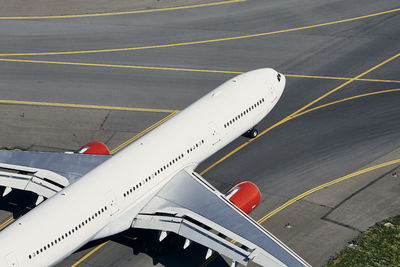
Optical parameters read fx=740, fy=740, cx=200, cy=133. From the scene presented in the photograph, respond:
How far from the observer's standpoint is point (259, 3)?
83.8m

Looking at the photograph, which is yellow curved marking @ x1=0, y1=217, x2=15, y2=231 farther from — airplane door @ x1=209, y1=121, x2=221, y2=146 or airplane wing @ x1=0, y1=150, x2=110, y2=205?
airplane door @ x1=209, y1=121, x2=221, y2=146

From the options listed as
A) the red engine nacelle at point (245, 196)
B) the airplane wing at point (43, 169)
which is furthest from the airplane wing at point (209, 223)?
Result: the airplane wing at point (43, 169)

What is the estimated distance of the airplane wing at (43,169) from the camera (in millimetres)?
50500

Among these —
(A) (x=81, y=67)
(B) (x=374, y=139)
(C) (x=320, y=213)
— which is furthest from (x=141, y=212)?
(A) (x=81, y=67)

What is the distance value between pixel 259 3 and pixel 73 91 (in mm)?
26083

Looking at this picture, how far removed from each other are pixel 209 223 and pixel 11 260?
40.8 feet

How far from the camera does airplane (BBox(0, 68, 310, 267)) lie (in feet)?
141

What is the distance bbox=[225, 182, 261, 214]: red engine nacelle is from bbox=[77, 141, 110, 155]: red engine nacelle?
1103 centimetres

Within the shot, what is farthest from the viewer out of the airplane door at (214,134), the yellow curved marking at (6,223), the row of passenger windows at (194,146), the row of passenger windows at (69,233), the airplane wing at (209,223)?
the airplane door at (214,134)

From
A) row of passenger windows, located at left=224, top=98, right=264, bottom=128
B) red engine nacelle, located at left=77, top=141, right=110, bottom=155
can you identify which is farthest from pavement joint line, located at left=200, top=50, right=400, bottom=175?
red engine nacelle, located at left=77, top=141, right=110, bottom=155

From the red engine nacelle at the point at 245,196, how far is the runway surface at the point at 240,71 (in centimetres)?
194

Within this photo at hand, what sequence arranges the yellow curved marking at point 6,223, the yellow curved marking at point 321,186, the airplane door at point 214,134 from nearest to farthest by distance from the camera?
the yellow curved marking at point 6,223
the yellow curved marking at point 321,186
the airplane door at point 214,134

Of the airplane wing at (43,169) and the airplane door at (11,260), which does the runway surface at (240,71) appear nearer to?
the airplane wing at (43,169)

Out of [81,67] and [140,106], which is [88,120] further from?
[81,67]
